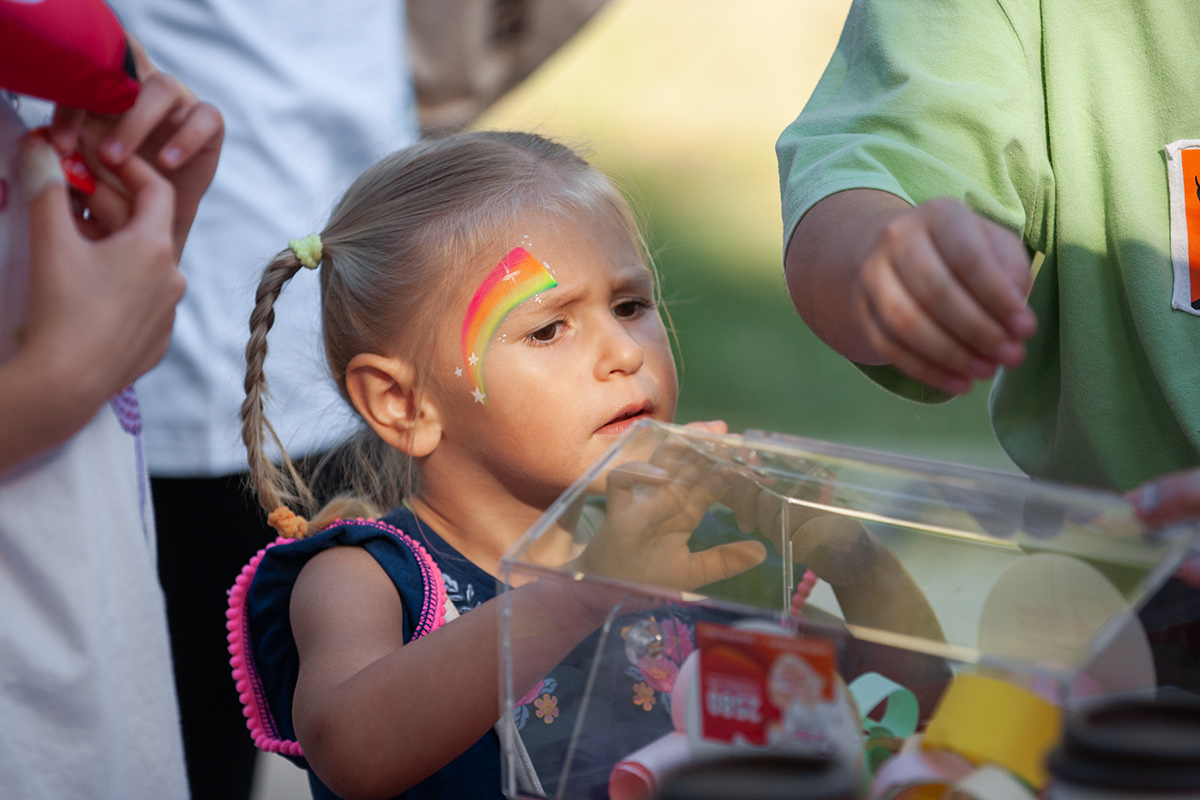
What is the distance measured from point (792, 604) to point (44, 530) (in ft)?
2.32

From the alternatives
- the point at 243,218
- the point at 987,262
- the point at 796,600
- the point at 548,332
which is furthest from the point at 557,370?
the point at 243,218

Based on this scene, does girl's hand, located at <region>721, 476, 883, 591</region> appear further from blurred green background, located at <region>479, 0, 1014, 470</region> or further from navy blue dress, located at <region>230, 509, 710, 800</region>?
blurred green background, located at <region>479, 0, 1014, 470</region>

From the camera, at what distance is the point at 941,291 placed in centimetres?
72

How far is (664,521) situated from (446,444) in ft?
1.75

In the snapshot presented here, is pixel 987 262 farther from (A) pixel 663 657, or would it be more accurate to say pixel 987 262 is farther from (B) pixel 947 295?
(A) pixel 663 657

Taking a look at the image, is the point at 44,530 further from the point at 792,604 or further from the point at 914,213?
the point at 914,213

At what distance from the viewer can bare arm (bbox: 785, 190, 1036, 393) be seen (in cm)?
71

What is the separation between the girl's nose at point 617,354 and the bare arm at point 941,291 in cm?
44

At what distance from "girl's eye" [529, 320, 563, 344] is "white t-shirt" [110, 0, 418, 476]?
0.47 metres

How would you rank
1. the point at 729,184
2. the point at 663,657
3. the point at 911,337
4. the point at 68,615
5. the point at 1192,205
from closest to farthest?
the point at 911,337
the point at 663,657
the point at 68,615
the point at 1192,205
the point at 729,184

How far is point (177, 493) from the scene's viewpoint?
1708mm

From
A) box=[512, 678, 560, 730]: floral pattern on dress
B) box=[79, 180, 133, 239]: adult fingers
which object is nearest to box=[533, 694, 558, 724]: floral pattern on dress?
box=[512, 678, 560, 730]: floral pattern on dress

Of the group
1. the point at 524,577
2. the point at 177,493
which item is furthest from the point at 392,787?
the point at 177,493

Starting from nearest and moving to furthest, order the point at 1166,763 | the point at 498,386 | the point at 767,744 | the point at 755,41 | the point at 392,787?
the point at 1166,763
the point at 767,744
the point at 392,787
the point at 498,386
the point at 755,41
